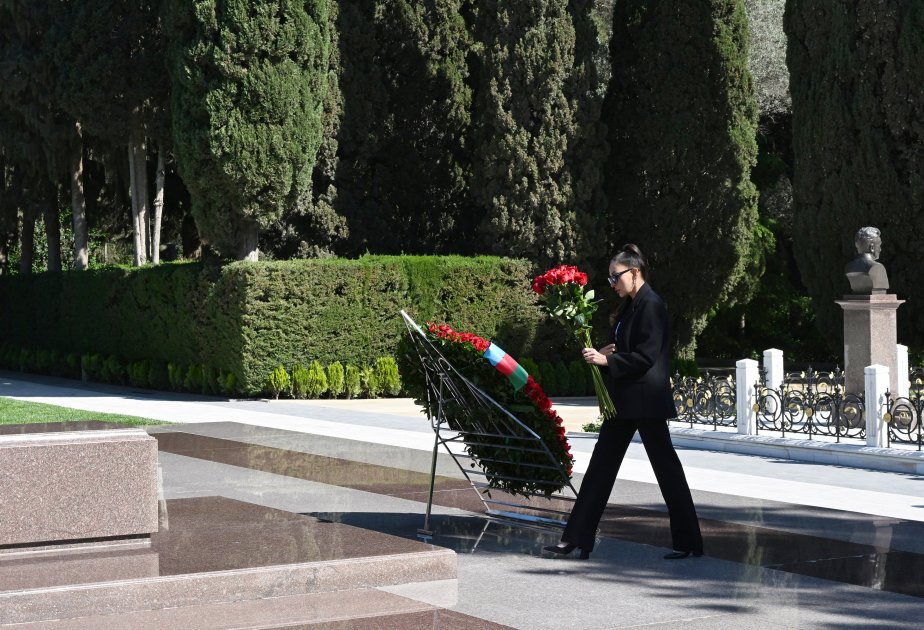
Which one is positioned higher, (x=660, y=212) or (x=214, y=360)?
(x=660, y=212)

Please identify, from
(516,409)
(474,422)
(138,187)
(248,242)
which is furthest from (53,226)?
(516,409)

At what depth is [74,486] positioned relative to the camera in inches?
258

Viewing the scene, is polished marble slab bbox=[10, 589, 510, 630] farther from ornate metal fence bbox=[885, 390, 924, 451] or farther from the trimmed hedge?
the trimmed hedge

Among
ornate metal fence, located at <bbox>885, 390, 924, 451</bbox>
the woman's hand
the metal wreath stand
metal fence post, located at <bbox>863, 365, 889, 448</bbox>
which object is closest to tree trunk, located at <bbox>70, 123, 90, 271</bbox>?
metal fence post, located at <bbox>863, 365, 889, 448</bbox>

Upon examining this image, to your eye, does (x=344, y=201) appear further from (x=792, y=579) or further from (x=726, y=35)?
(x=792, y=579)

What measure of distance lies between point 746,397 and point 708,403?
878mm

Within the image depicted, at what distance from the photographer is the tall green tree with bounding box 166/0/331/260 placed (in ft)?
69.1

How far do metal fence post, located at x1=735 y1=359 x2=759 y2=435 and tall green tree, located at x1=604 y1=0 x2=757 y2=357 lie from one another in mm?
10341

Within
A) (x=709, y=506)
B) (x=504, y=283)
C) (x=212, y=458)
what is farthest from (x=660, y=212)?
(x=709, y=506)

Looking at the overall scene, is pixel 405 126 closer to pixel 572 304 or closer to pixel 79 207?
pixel 79 207

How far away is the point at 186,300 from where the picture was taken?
74.0 feet

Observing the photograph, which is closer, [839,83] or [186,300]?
[839,83]

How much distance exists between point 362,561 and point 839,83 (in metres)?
16.1

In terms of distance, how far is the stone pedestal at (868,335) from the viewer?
13961 millimetres
